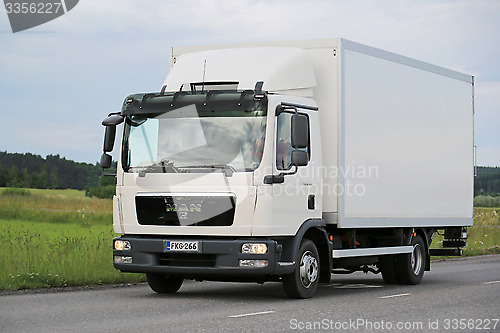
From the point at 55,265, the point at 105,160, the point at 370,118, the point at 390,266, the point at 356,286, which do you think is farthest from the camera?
the point at 390,266

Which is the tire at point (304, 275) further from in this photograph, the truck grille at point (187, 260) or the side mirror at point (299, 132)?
the side mirror at point (299, 132)

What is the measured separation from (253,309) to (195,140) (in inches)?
100

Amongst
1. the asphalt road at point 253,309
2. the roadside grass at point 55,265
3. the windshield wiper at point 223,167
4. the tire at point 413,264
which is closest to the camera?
the asphalt road at point 253,309

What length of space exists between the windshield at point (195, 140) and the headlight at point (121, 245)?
103 cm

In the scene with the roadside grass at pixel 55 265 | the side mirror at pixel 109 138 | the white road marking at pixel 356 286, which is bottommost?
the white road marking at pixel 356 286

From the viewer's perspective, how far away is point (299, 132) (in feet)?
40.4

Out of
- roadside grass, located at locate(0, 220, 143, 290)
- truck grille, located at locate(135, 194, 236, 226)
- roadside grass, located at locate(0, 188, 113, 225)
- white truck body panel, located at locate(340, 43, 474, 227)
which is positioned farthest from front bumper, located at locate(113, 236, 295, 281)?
roadside grass, located at locate(0, 188, 113, 225)

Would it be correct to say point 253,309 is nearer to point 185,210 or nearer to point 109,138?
point 185,210

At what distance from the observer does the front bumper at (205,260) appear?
40.6 feet

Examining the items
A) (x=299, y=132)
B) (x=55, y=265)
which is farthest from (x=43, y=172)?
(x=299, y=132)

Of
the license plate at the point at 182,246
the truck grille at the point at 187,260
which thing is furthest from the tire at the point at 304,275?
the license plate at the point at 182,246

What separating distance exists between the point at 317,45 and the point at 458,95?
16.9ft

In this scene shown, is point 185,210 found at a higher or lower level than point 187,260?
higher

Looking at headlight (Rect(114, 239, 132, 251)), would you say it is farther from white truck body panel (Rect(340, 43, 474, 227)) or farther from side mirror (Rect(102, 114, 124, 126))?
white truck body panel (Rect(340, 43, 474, 227))
